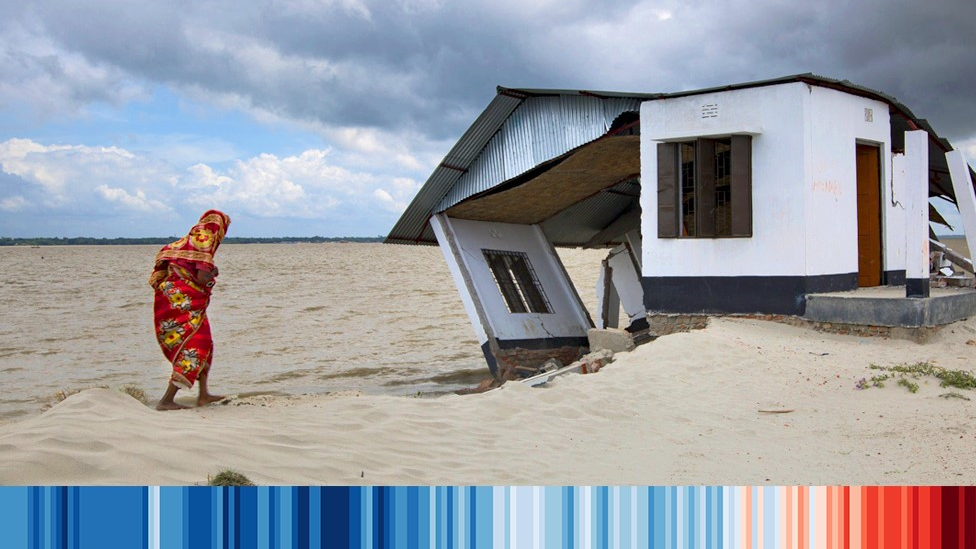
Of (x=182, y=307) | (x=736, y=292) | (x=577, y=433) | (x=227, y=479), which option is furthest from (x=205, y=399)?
(x=736, y=292)

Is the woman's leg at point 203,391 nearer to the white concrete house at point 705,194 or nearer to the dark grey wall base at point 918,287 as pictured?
the white concrete house at point 705,194

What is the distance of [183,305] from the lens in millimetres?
7527

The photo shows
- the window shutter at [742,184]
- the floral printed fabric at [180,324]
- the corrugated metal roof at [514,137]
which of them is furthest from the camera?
the corrugated metal roof at [514,137]

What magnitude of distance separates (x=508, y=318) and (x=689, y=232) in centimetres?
369

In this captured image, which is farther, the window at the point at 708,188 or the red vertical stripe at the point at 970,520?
the window at the point at 708,188

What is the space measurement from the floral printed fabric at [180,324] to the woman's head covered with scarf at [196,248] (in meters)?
0.09

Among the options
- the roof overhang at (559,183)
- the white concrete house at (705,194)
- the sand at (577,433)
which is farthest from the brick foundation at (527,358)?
the sand at (577,433)

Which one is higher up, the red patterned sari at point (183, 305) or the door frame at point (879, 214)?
the door frame at point (879, 214)

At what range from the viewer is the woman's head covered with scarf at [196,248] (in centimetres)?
753

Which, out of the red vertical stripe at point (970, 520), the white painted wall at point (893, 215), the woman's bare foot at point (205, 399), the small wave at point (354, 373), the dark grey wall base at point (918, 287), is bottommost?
the small wave at point (354, 373)

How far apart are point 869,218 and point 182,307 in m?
11.0

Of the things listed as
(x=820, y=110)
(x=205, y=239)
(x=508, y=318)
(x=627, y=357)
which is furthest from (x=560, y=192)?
(x=205, y=239)

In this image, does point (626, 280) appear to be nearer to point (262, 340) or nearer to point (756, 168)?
point (756, 168)

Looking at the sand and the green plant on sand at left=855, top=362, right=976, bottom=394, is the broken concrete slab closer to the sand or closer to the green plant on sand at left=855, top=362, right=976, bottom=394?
the sand
